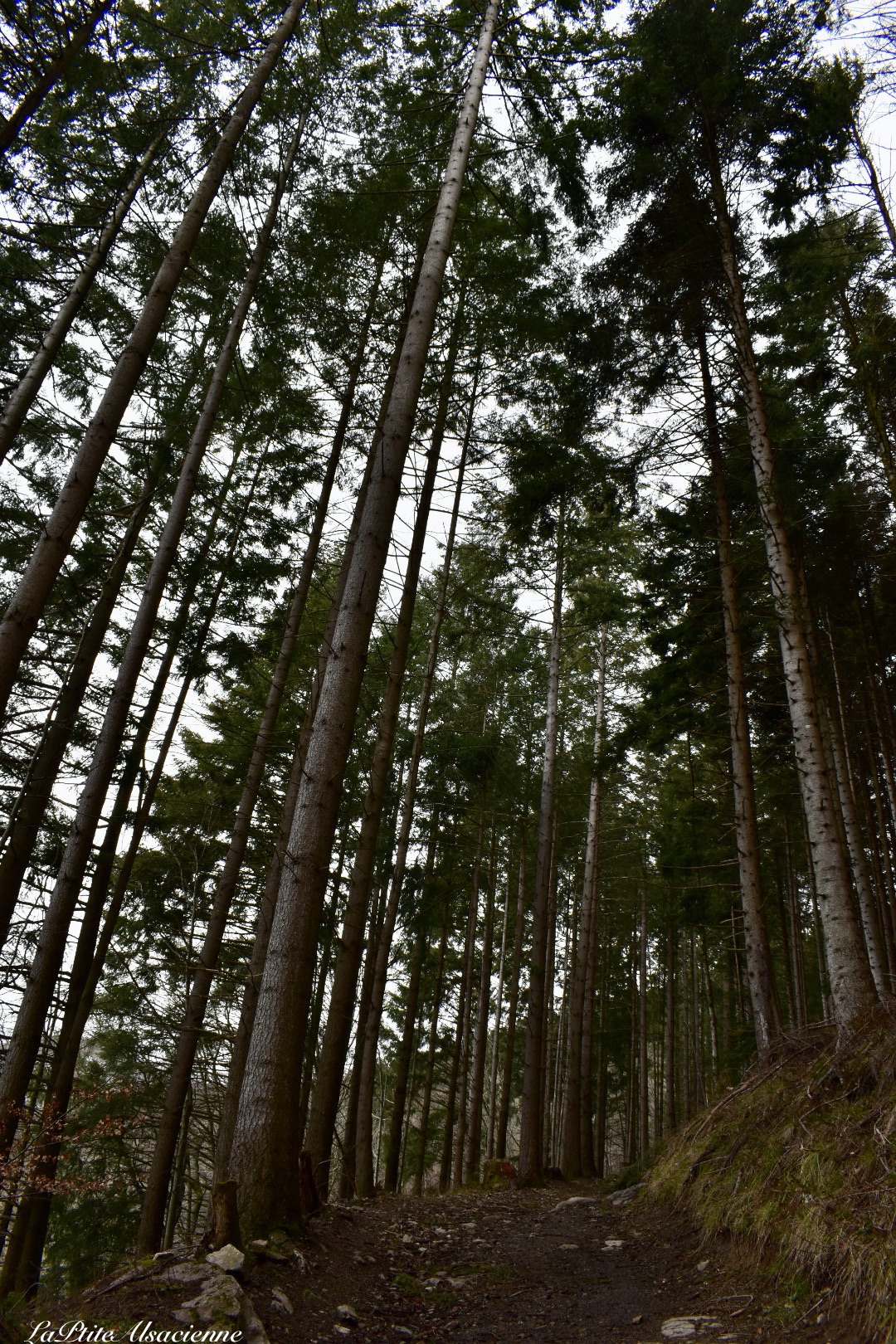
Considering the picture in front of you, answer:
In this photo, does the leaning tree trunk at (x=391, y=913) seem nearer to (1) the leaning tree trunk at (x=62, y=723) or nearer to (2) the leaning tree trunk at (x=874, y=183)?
(1) the leaning tree trunk at (x=62, y=723)

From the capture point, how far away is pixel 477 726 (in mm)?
18266

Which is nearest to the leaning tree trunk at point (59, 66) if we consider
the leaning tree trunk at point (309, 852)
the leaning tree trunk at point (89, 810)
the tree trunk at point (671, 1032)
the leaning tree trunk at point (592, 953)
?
the leaning tree trunk at point (89, 810)

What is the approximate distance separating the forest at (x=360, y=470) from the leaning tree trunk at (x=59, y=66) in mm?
63

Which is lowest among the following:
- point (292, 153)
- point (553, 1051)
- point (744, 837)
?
point (553, 1051)

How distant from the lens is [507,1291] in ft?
15.9

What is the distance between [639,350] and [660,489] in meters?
1.98

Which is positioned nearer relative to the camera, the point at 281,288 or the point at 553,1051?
the point at 281,288

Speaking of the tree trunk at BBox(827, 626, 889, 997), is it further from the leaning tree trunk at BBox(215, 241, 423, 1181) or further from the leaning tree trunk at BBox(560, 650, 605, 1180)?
the leaning tree trunk at BBox(215, 241, 423, 1181)

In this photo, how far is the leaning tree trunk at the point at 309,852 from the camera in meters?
4.36

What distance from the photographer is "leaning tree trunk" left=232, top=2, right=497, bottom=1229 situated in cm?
436

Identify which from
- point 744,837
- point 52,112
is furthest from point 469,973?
point 52,112

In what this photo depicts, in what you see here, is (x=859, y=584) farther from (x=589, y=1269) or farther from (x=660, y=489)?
(x=589, y=1269)

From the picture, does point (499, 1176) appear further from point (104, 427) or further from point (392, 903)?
point (104, 427)

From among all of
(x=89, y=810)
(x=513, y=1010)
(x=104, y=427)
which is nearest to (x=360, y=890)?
(x=89, y=810)
